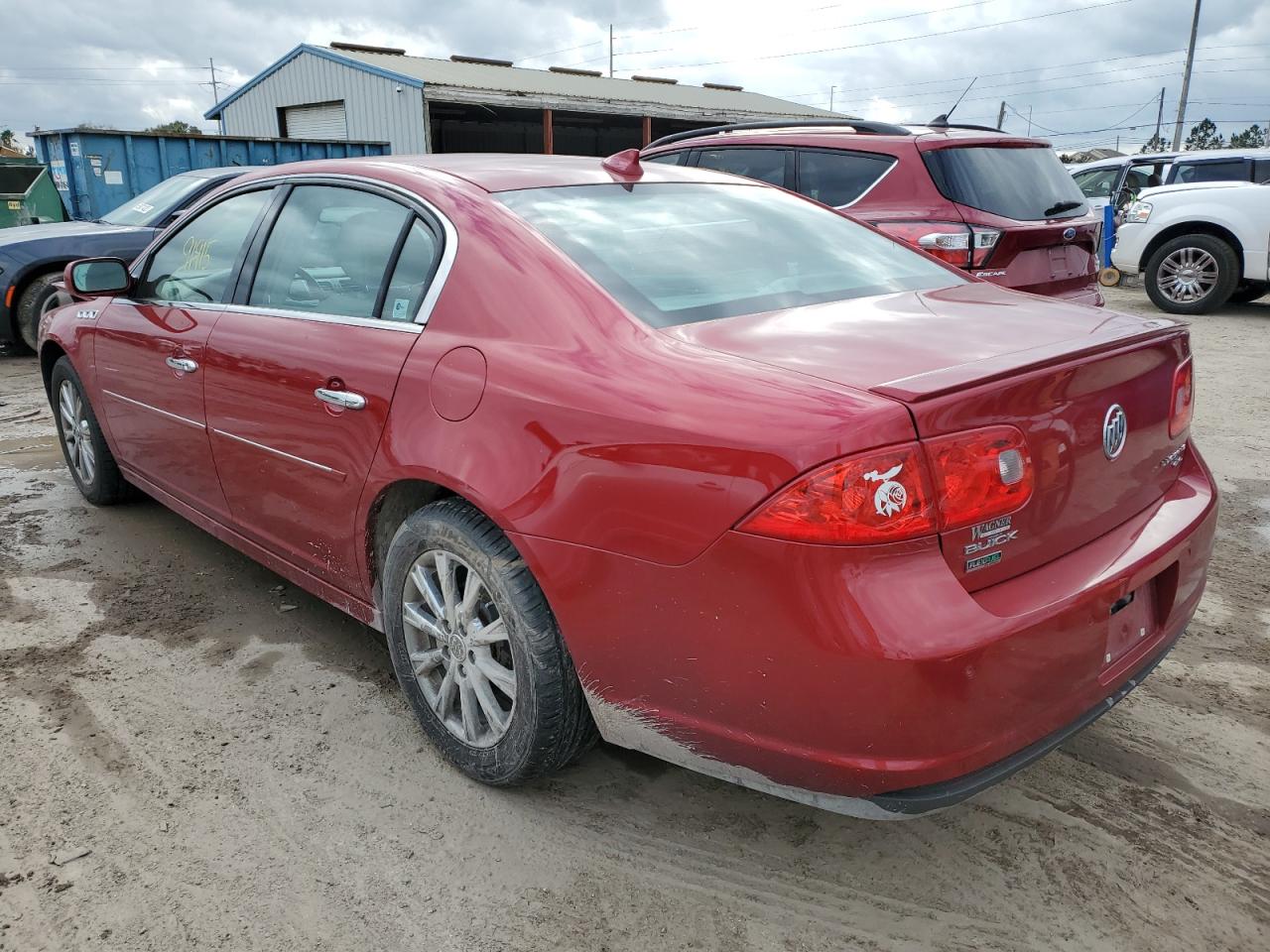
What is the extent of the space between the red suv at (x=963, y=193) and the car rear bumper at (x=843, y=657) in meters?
3.95

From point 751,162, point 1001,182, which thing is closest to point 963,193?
point 1001,182

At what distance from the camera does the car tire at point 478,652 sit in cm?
226

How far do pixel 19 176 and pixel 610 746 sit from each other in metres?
13.8

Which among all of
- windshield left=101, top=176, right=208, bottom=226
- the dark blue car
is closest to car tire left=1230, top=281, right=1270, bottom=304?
the dark blue car

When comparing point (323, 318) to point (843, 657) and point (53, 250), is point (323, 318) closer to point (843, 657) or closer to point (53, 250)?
point (843, 657)

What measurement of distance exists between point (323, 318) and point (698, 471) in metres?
1.49

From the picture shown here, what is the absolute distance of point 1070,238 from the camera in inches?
235

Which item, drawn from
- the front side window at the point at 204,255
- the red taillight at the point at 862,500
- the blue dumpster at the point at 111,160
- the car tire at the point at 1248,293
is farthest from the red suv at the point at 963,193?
the blue dumpster at the point at 111,160

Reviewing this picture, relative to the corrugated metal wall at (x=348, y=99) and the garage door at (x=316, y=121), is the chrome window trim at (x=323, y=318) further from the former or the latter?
the garage door at (x=316, y=121)

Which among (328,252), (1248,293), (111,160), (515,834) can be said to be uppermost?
(111,160)

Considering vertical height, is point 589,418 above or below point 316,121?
below

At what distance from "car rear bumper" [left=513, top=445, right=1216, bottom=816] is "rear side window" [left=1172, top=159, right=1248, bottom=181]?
37.9 feet

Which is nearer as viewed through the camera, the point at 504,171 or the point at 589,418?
the point at 589,418

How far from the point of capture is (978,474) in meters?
1.82
